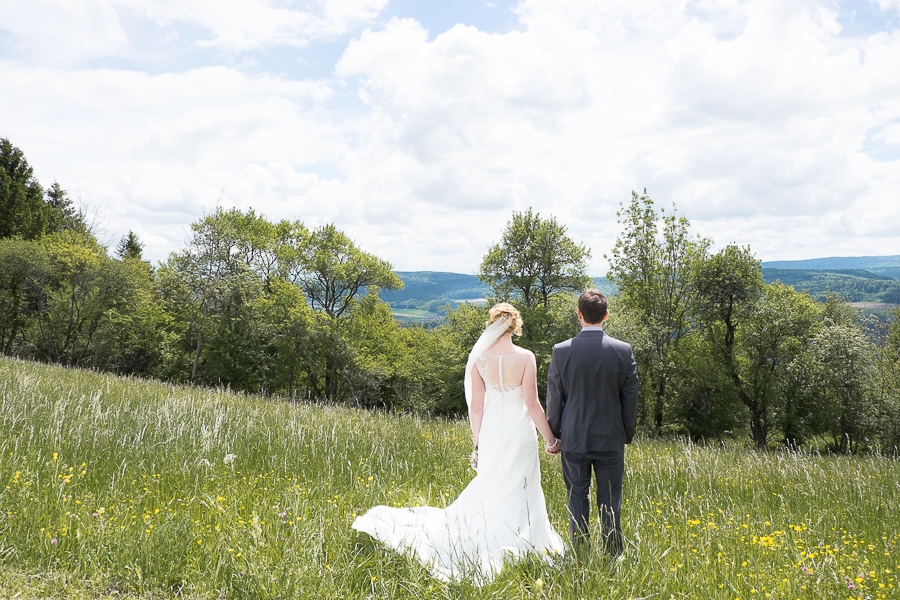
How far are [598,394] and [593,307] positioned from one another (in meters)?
0.75

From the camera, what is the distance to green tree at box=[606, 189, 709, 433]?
30844mm

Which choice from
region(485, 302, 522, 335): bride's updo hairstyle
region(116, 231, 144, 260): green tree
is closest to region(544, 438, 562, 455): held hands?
region(485, 302, 522, 335): bride's updo hairstyle

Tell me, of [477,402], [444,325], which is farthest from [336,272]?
[477,402]

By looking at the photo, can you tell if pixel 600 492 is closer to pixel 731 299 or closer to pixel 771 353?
pixel 731 299

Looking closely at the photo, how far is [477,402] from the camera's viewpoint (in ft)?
18.4

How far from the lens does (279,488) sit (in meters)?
6.23

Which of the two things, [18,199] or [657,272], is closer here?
[657,272]

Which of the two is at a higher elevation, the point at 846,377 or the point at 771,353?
the point at 771,353

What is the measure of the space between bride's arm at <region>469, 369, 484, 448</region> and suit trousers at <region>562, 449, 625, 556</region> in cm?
105

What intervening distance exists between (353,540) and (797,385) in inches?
1311

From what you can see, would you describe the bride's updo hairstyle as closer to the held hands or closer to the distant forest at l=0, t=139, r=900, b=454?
the held hands

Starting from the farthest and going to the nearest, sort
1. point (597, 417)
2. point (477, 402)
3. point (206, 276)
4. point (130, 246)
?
point (130, 246) → point (206, 276) → point (477, 402) → point (597, 417)

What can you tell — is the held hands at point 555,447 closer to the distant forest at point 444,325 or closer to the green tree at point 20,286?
the distant forest at point 444,325

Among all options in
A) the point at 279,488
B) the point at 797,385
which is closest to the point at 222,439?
the point at 279,488
